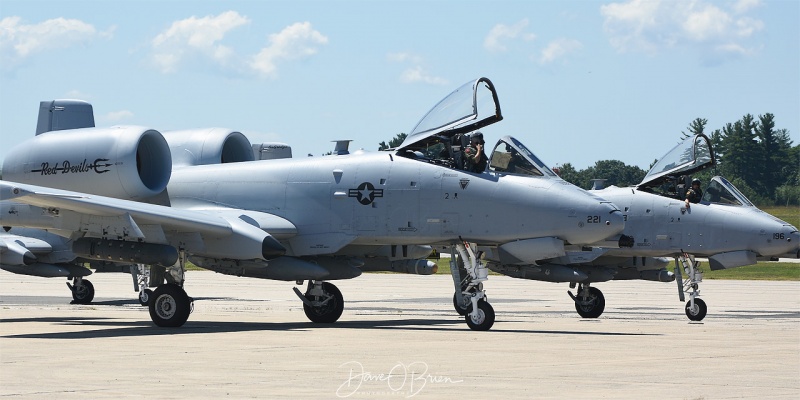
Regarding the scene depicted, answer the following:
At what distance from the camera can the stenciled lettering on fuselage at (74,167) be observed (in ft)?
67.5

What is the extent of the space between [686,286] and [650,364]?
456 inches

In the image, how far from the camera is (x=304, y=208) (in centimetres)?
2036

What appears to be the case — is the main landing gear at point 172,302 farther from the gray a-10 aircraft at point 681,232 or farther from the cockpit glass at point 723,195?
the cockpit glass at point 723,195

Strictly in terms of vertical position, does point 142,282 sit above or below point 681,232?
below

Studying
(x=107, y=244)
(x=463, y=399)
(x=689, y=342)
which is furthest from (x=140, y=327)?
(x=463, y=399)

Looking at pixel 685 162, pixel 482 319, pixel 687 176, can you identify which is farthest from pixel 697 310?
pixel 482 319

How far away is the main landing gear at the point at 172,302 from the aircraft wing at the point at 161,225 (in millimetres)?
463

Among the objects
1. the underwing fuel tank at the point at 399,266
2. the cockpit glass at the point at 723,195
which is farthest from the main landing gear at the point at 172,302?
the cockpit glass at the point at 723,195

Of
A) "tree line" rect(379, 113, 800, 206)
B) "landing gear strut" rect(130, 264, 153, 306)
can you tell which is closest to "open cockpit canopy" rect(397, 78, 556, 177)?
"landing gear strut" rect(130, 264, 153, 306)

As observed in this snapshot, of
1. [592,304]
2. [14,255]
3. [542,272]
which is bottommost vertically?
[592,304]

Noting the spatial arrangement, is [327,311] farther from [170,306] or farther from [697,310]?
[697,310]

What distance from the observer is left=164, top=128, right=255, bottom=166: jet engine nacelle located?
907 inches

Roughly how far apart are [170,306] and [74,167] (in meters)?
3.58

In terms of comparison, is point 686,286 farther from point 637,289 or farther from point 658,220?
point 637,289
